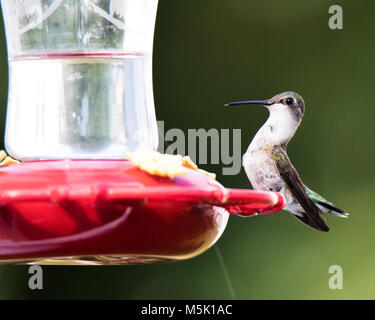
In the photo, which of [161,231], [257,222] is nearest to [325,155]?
[257,222]

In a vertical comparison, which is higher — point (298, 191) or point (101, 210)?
point (101, 210)

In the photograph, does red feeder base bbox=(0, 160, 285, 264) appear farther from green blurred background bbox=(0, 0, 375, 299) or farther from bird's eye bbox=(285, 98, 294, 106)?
green blurred background bbox=(0, 0, 375, 299)

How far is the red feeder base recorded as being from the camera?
8.26 feet

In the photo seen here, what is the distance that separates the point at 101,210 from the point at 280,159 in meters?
2.27

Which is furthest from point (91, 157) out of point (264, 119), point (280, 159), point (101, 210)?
point (264, 119)

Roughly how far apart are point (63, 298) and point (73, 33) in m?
3.59

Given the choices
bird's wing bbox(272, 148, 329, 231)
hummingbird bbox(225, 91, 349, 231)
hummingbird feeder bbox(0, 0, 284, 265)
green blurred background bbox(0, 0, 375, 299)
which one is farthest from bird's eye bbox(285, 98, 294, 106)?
green blurred background bbox(0, 0, 375, 299)

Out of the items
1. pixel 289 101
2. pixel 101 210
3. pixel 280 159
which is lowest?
pixel 280 159

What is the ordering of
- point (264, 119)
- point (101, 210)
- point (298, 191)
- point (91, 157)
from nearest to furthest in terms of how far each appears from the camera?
point (101, 210) < point (91, 157) < point (298, 191) < point (264, 119)

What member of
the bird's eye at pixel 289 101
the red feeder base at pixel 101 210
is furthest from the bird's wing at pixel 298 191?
the red feeder base at pixel 101 210

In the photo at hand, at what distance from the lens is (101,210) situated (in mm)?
2562

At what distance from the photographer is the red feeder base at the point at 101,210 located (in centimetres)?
252

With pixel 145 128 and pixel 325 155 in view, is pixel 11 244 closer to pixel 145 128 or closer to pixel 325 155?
pixel 145 128

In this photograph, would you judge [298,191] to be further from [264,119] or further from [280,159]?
[264,119]
